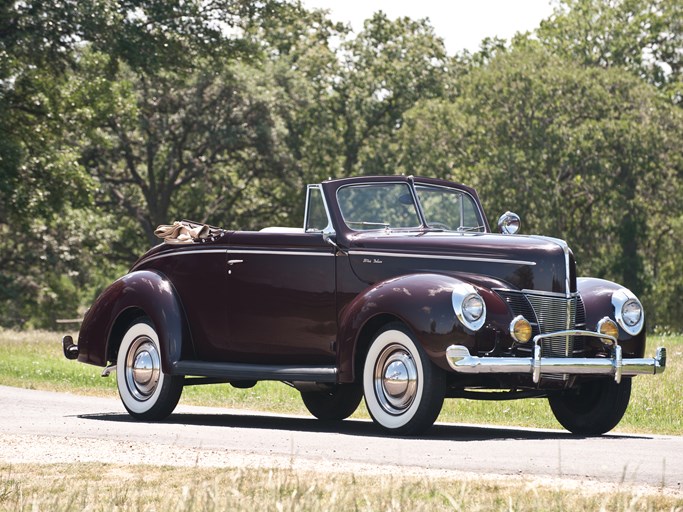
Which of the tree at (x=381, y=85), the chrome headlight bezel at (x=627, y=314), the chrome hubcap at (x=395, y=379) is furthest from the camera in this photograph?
the tree at (x=381, y=85)

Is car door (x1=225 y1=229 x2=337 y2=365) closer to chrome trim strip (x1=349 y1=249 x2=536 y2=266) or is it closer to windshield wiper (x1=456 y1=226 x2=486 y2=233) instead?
chrome trim strip (x1=349 y1=249 x2=536 y2=266)

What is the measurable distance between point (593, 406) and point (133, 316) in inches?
181

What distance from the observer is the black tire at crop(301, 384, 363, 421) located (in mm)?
13000

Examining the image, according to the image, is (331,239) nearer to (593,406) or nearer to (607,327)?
(607,327)

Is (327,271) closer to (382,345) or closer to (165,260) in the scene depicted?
(382,345)

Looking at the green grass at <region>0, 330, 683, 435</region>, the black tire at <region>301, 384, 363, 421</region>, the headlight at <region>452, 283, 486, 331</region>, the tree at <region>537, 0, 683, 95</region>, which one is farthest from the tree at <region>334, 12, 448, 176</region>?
the headlight at <region>452, 283, 486, 331</region>

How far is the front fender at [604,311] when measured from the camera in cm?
1094

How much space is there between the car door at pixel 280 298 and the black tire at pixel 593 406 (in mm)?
2189

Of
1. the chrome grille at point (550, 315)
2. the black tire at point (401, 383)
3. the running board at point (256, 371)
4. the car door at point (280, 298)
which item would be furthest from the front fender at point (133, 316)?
the chrome grille at point (550, 315)

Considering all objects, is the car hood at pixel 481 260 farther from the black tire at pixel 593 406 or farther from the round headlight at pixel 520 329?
the black tire at pixel 593 406

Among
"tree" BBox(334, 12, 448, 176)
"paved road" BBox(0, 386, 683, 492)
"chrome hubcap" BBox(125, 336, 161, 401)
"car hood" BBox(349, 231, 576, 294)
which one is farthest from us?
"tree" BBox(334, 12, 448, 176)

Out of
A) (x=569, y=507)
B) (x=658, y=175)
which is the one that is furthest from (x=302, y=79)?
(x=569, y=507)

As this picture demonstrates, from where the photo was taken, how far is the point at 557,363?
10086mm

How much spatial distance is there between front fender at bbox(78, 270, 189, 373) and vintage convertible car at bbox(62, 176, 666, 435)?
2 centimetres
